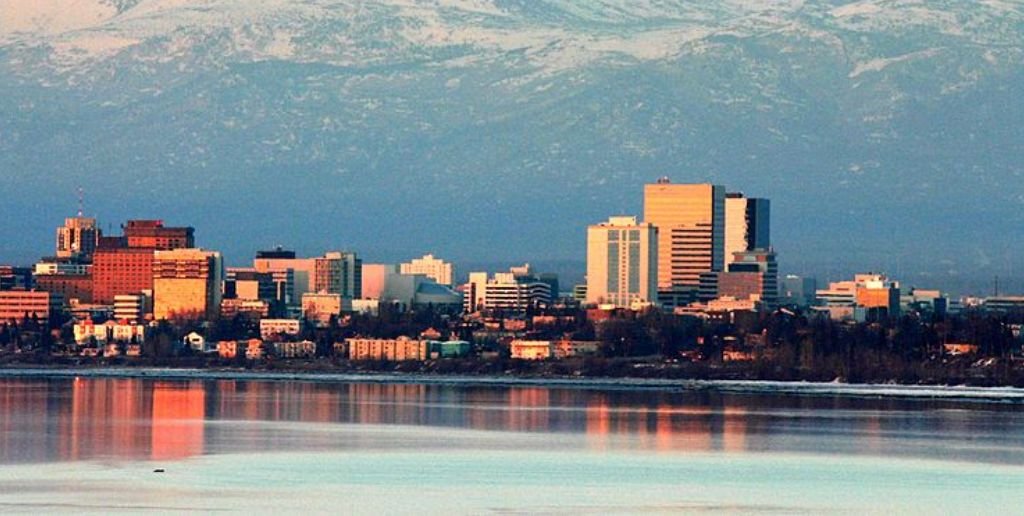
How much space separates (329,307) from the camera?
196 meters

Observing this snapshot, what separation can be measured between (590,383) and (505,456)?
56721mm

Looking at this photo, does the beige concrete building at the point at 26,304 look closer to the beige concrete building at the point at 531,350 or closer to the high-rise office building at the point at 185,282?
the high-rise office building at the point at 185,282

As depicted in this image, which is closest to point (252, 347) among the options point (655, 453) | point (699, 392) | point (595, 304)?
point (595, 304)

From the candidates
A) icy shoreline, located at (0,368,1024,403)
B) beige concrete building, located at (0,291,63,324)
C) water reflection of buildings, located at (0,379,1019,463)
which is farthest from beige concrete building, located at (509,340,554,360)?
beige concrete building, located at (0,291,63,324)

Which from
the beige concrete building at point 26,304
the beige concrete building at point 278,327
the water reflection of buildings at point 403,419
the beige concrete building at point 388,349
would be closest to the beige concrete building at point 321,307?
the beige concrete building at point 278,327

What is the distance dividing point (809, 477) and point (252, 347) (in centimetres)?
9953

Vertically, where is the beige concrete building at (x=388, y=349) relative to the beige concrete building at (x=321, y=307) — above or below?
below

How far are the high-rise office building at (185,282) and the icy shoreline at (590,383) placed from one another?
47230mm

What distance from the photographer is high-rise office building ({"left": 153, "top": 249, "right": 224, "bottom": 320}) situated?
189750 mm

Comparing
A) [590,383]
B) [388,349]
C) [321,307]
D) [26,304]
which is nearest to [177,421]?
[590,383]

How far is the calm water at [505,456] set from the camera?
53.8 metres

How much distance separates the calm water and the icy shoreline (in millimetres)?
9377

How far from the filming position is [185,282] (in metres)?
192

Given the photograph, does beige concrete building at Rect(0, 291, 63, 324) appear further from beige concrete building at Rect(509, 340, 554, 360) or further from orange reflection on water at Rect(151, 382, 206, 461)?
orange reflection on water at Rect(151, 382, 206, 461)
